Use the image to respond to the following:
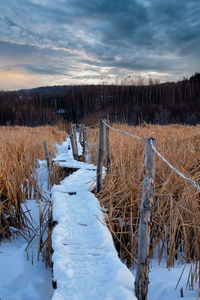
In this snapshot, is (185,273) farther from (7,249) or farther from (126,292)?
(7,249)

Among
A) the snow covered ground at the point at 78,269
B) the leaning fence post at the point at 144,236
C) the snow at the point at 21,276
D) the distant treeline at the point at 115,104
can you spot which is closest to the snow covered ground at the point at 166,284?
the snow covered ground at the point at 78,269

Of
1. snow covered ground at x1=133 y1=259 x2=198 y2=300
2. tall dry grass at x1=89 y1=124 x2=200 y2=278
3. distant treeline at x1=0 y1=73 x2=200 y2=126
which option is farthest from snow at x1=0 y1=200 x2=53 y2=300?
distant treeline at x1=0 y1=73 x2=200 y2=126

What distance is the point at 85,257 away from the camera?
6.19 ft

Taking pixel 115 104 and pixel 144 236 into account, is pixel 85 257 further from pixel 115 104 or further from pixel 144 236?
pixel 115 104

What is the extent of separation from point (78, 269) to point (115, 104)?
29.6m

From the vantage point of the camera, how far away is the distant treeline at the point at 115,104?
77.9ft

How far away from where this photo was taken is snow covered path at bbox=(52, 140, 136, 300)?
1526mm

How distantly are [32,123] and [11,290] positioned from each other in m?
26.0

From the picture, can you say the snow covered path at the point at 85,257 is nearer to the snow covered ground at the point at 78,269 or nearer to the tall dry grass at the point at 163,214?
the snow covered ground at the point at 78,269

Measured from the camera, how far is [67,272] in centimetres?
169

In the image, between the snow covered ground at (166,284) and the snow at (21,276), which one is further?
the snow at (21,276)

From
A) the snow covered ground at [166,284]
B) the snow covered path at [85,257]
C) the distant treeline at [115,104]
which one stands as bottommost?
the snow covered ground at [166,284]

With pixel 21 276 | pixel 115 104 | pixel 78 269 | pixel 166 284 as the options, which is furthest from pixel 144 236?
pixel 115 104

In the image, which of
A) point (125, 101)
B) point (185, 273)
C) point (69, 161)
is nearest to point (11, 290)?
point (185, 273)
